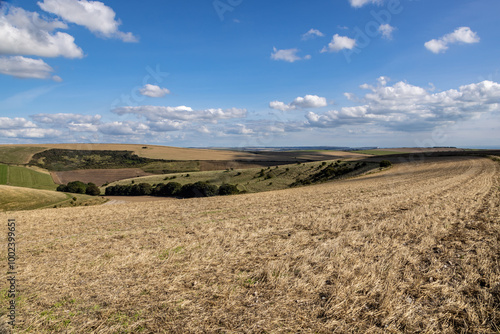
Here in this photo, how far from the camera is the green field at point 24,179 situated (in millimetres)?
82081

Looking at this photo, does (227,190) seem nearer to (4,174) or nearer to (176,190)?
(176,190)

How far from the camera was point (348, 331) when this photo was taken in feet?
16.0

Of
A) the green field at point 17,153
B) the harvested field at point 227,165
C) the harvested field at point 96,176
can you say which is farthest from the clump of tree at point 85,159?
the harvested field at point 227,165

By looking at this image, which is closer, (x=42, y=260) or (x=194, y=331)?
(x=194, y=331)

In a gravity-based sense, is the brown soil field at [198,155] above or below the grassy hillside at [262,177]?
above

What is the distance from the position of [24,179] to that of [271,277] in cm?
11226

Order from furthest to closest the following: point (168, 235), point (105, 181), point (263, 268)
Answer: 1. point (105, 181)
2. point (168, 235)
3. point (263, 268)

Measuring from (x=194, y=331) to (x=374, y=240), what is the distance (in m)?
7.71

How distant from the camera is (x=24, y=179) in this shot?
8788cm

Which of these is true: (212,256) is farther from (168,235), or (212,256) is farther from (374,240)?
(374,240)

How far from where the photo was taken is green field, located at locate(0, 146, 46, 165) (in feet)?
411

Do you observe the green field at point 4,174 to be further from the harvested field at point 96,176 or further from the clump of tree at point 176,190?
the clump of tree at point 176,190

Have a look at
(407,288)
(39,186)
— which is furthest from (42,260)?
(39,186)

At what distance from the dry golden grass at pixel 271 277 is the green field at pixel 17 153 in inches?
5991
